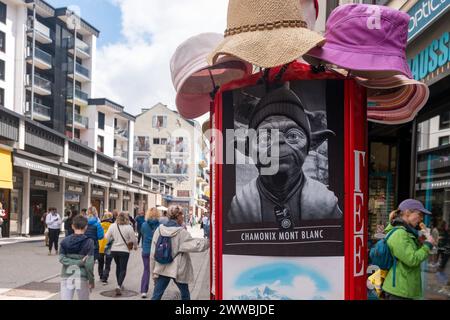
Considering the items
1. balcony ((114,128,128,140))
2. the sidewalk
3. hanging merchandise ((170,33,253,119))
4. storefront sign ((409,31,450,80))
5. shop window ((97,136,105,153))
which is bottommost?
the sidewalk

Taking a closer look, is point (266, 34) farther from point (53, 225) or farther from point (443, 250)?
point (53, 225)

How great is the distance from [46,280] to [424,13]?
31.3 feet

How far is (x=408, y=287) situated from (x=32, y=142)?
24.0 m

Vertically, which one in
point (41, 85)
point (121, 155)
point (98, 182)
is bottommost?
point (98, 182)

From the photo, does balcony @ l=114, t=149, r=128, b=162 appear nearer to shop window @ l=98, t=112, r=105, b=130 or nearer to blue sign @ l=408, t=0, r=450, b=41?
shop window @ l=98, t=112, r=105, b=130

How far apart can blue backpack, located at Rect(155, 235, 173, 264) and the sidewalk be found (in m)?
1.20

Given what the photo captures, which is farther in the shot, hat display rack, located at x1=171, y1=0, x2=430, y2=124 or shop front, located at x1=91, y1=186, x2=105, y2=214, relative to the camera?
shop front, located at x1=91, y1=186, x2=105, y2=214

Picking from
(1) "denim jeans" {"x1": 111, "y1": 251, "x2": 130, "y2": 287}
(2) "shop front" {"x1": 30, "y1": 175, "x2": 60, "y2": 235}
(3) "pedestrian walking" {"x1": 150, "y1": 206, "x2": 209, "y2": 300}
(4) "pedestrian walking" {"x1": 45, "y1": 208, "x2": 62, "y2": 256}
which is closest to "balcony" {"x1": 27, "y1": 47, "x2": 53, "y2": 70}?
(2) "shop front" {"x1": 30, "y1": 175, "x2": 60, "y2": 235}

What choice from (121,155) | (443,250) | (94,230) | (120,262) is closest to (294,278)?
(443,250)

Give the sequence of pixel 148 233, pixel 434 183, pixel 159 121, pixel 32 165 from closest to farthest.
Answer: pixel 434 183, pixel 148 233, pixel 32 165, pixel 159 121

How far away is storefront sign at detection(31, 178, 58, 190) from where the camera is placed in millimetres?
27750

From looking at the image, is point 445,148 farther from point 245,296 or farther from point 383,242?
point 245,296

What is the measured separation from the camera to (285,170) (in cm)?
333

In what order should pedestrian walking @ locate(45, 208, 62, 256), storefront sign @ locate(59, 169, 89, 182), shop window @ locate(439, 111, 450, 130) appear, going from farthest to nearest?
storefront sign @ locate(59, 169, 89, 182) → pedestrian walking @ locate(45, 208, 62, 256) → shop window @ locate(439, 111, 450, 130)
